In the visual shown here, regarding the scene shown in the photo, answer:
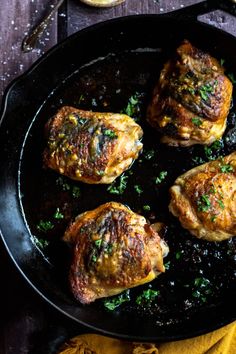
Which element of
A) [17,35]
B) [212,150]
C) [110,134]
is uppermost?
[17,35]

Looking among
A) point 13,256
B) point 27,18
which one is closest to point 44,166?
point 13,256

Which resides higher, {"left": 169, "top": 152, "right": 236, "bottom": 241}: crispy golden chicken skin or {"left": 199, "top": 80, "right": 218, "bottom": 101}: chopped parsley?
{"left": 199, "top": 80, "right": 218, "bottom": 101}: chopped parsley

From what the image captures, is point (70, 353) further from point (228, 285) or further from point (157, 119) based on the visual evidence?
point (157, 119)

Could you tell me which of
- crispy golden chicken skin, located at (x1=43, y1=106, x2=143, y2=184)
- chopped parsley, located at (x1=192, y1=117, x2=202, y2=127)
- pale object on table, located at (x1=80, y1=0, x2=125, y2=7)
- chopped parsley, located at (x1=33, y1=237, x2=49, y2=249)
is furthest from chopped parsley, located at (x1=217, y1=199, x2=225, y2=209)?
pale object on table, located at (x1=80, y1=0, x2=125, y2=7)

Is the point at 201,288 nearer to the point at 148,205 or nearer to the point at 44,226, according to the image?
the point at 148,205

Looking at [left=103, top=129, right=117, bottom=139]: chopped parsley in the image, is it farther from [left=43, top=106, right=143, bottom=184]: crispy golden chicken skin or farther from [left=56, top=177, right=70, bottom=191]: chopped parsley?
[left=56, top=177, right=70, bottom=191]: chopped parsley

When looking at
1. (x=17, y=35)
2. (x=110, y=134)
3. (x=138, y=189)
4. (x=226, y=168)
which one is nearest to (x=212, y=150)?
(x=226, y=168)
